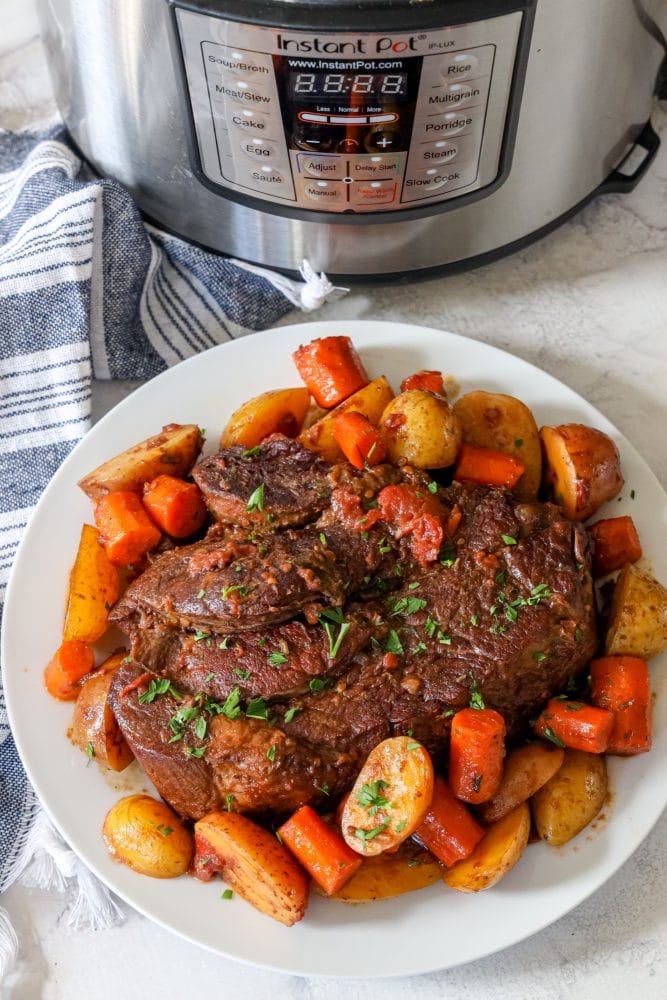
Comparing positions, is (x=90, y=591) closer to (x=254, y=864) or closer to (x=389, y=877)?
(x=254, y=864)

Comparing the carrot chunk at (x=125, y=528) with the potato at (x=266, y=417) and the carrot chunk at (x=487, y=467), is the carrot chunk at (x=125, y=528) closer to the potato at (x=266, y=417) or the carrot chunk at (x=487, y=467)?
the potato at (x=266, y=417)

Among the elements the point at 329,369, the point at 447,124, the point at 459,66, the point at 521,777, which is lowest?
the point at 521,777

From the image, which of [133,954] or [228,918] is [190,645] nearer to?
[228,918]

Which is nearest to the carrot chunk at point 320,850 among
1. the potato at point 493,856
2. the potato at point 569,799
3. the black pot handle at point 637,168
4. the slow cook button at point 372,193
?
the potato at point 493,856

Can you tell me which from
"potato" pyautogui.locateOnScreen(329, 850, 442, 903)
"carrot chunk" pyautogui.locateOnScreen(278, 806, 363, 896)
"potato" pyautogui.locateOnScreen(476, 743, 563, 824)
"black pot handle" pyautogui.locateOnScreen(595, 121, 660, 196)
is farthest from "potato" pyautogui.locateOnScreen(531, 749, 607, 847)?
"black pot handle" pyautogui.locateOnScreen(595, 121, 660, 196)

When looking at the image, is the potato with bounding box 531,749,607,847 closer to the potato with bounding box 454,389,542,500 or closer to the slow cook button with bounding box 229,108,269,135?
the potato with bounding box 454,389,542,500

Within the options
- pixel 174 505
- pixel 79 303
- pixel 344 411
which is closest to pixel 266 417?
pixel 344 411

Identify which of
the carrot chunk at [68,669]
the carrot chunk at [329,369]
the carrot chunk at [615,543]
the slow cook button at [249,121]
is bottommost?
the carrot chunk at [68,669]
